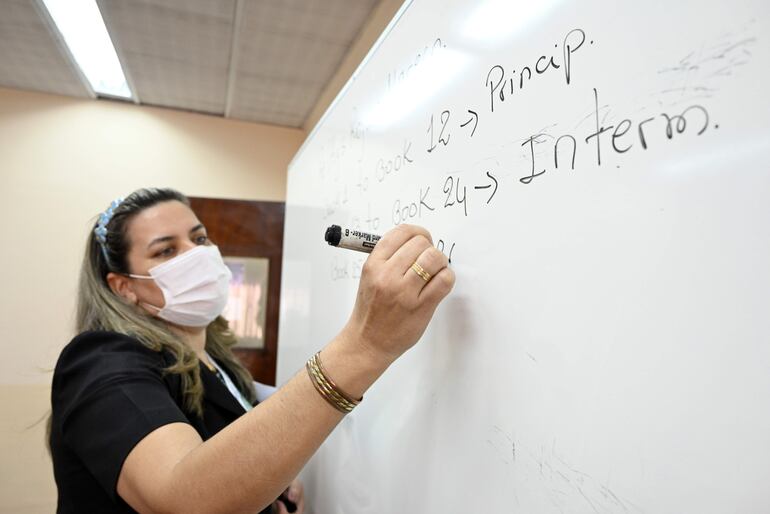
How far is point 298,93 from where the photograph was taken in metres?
2.45

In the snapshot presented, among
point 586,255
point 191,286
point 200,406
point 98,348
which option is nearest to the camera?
point 586,255

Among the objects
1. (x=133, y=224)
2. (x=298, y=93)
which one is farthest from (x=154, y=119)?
(x=133, y=224)

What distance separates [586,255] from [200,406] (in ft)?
2.30

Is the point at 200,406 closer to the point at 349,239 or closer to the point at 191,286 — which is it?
the point at 191,286

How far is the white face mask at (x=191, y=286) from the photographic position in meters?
0.96

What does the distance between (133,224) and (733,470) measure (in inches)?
41.3

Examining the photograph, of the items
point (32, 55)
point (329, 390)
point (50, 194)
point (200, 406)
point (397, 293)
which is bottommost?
point (200, 406)

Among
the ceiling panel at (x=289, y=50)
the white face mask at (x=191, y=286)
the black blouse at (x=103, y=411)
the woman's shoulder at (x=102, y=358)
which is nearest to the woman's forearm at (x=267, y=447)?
the black blouse at (x=103, y=411)

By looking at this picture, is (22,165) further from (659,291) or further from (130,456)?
(659,291)

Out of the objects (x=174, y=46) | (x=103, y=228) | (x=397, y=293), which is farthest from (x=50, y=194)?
(x=397, y=293)

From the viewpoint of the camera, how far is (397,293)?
1.55ft

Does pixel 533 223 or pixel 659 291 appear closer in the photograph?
pixel 659 291

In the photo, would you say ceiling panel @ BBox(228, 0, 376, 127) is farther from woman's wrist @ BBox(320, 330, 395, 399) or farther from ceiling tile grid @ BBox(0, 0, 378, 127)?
woman's wrist @ BBox(320, 330, 395, 399)

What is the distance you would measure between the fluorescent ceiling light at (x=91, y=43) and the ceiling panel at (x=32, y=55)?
0.15 feet
